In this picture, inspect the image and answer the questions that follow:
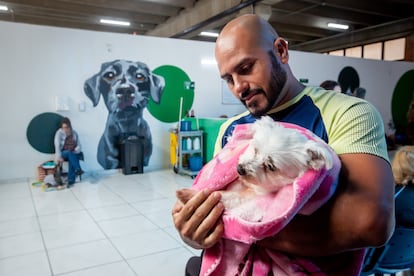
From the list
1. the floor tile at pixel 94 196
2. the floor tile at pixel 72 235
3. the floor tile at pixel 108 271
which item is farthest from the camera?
the floor tile at pixel 94 196

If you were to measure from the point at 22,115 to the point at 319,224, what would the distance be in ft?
19.4

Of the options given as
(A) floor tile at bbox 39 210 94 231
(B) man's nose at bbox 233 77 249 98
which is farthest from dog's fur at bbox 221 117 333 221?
(A) floor tile at bbox 39 210 94 231

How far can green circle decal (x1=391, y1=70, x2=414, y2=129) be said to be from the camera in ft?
33.5

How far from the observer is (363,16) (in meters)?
9.83

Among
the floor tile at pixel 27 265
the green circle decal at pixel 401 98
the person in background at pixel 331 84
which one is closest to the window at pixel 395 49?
the green circle decal at pixel 401 98

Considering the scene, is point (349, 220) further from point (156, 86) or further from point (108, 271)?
point (156, 86)

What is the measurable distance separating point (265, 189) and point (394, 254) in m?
0.99

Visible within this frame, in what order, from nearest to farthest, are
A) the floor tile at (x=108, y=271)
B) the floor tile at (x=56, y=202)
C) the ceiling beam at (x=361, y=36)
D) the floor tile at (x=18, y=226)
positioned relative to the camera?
1. the floor tile at (x=108, y=271)
2. the floor tile at (x=18, y=226)
3. the floor tile at (x=56, y=202)
4. the ceiling beam at (x=361, y=36)

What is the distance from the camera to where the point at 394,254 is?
133cm

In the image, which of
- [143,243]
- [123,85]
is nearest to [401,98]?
[123,85]

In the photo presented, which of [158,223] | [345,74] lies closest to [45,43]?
[158,223]

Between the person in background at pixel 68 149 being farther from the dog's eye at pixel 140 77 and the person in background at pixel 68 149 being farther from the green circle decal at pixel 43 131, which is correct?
the dog's eye at pixel 140 77

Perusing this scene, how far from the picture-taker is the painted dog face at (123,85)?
232 inches

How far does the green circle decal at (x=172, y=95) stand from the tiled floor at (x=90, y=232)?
6.17 feet
